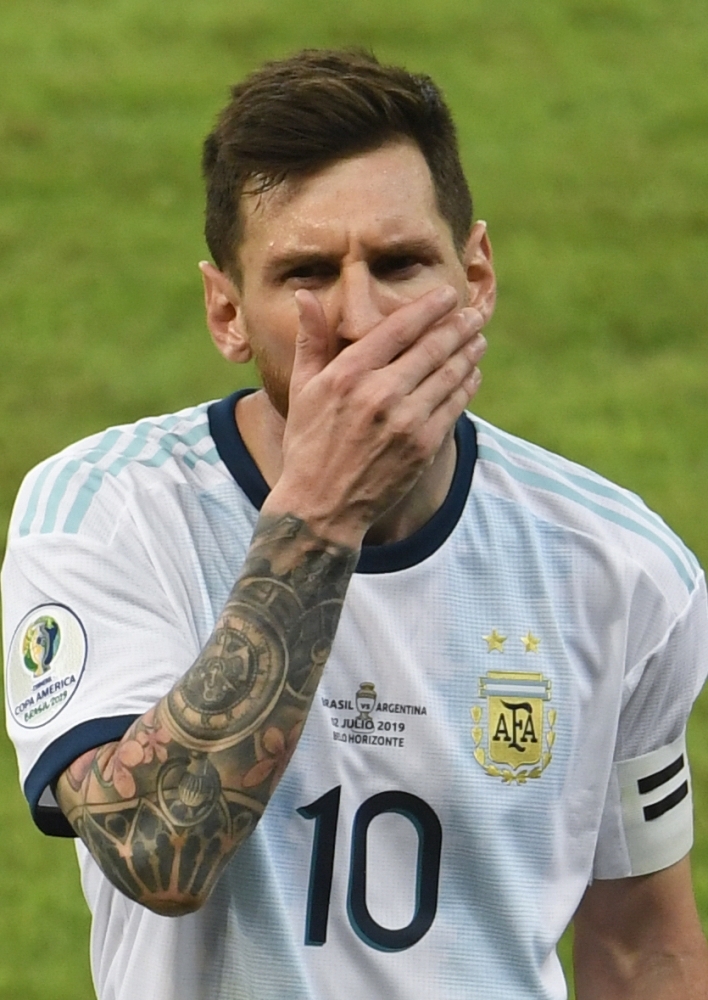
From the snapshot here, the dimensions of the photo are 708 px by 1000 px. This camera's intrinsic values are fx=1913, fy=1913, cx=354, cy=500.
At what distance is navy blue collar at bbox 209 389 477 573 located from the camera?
11.8 feet

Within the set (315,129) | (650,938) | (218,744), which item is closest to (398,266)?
(315,129)

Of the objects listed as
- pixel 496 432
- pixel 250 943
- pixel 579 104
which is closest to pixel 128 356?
pixel 579 104

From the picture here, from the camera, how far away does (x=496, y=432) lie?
3910mm

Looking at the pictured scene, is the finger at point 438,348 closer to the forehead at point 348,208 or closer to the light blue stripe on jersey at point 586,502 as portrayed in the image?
the forehead at point 348,208

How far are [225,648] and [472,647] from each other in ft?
2.34

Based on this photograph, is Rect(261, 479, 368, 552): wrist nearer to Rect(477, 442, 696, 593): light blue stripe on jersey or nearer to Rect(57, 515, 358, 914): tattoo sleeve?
Rect(57, 515, 358, 914): tattoo sleeve

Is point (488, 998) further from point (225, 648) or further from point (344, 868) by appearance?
point (225, 648)

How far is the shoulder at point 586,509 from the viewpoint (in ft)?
12.1

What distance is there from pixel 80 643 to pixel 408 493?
27.7 inches

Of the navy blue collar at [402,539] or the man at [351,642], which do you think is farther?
the navy blue collar at [402,539]

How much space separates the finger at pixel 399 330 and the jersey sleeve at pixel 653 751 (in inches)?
34.9

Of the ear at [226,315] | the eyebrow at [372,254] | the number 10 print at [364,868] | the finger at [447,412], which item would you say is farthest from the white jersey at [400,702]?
the finger at [447,412]

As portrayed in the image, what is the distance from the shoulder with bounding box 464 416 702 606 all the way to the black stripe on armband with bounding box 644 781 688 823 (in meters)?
0.41

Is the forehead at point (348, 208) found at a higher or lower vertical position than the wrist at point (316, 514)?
higher
